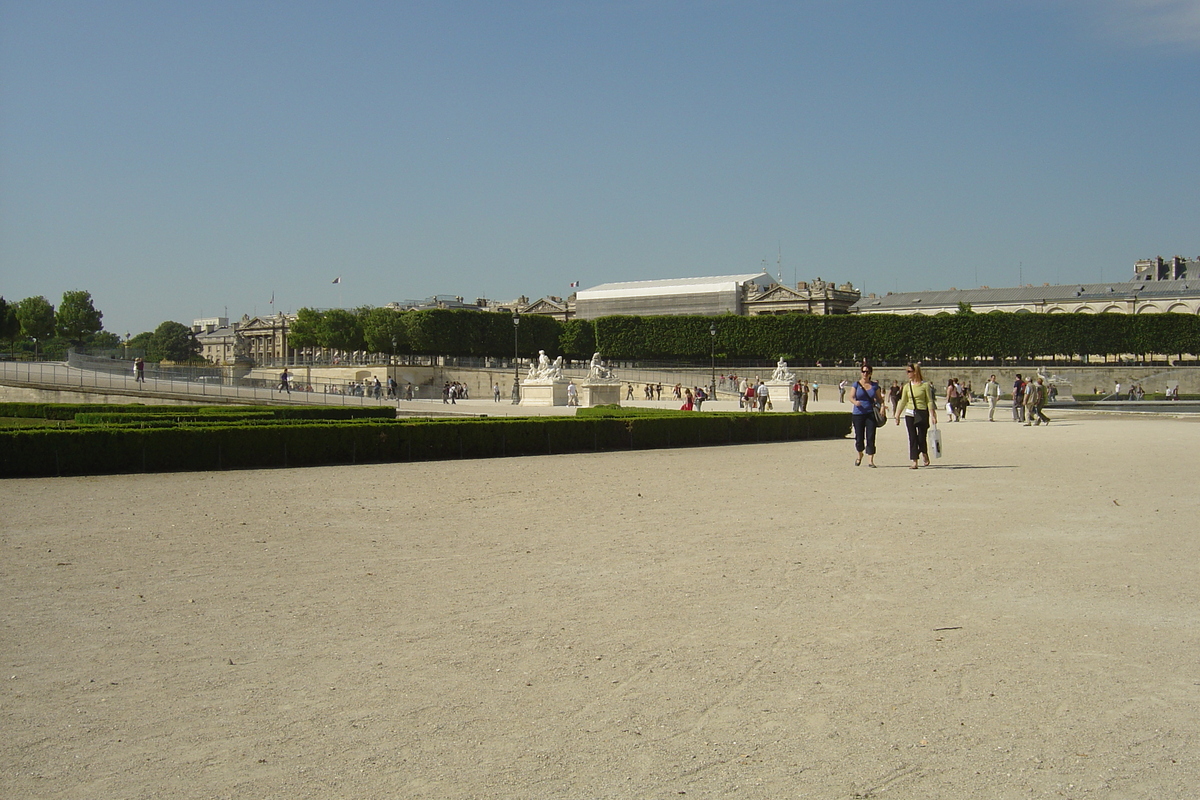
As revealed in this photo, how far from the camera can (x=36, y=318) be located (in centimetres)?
8862

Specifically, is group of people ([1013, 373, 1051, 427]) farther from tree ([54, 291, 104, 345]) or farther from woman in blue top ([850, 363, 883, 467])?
tree ([54, 291, 104, 345])

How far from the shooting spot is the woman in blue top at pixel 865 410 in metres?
14.6

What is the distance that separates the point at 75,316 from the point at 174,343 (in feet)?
134

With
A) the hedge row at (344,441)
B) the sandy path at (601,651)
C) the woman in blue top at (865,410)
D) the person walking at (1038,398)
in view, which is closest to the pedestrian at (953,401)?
the person walking at (1038,398)

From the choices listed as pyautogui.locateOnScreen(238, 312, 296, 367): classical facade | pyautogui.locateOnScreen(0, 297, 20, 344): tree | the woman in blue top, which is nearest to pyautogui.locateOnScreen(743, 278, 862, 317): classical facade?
pyautogui.locateOnScreen(238, 312, 296, 367): classical facade

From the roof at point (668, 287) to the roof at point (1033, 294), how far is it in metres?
12.6

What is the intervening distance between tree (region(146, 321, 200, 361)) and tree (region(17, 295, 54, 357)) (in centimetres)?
3353

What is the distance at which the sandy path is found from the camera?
4.04m

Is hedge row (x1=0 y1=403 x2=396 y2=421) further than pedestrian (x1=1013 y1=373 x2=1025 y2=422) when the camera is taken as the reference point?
No

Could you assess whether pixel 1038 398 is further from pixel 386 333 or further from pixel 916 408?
pixel 386 333

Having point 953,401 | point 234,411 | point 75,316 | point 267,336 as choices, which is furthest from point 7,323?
point 953,401

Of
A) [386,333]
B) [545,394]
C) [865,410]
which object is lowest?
[545,394]

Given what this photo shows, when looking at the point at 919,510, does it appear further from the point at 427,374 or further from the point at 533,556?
the point at 427,374

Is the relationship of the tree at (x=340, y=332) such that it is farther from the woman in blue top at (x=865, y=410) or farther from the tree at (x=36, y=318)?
the woman in blue top at (x=865, y=410)
